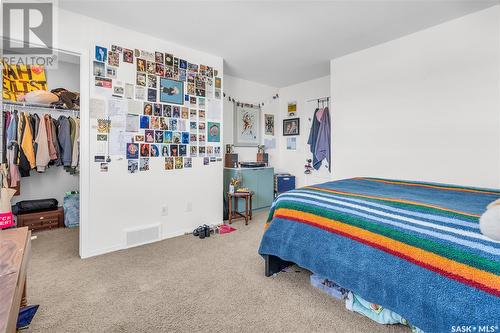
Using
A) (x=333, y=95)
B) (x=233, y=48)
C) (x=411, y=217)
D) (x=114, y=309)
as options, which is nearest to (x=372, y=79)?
(x=333, y=95)

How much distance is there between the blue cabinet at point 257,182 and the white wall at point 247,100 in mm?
561

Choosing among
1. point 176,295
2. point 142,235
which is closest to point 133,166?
point 142,235

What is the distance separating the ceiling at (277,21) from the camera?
7.43 ft

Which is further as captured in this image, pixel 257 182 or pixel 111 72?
pixel 257 182

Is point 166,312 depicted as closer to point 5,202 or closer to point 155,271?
point 155,271

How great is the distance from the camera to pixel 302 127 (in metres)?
4.79

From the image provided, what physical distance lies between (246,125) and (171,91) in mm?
1915

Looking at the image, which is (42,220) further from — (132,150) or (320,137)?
(320,137)

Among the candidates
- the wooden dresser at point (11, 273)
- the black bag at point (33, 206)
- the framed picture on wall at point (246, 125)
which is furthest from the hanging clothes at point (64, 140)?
the framed picture on wall at point (246, 125)

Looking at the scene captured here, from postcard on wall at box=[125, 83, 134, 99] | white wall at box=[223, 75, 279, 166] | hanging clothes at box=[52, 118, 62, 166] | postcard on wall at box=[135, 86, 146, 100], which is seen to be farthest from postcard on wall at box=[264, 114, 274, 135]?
hanging clothes at box=[52, 118, 62, 166]

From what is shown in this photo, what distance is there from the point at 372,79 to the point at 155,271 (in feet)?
10.9

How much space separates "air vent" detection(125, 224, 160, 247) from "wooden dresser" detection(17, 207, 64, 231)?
1.40 m

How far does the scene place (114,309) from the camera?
1.65 m

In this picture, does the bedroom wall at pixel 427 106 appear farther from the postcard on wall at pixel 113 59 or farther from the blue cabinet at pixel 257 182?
the postcard on wall at pixel 113 59
